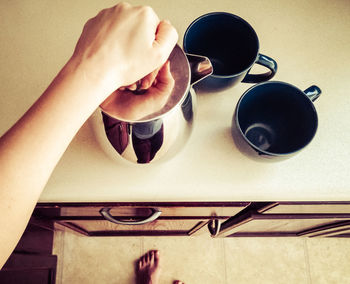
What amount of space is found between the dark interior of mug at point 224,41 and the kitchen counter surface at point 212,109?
0.05 m

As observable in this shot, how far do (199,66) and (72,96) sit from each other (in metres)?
0.18

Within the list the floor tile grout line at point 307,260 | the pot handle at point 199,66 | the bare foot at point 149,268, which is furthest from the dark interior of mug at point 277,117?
the floor tile grout line at point 307,260

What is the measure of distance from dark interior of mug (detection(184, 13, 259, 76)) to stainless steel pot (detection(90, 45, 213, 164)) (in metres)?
0.11

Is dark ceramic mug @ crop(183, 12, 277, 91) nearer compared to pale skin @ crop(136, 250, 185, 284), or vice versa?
dark ceramic mug @ crop(183, 12, 277, 91)

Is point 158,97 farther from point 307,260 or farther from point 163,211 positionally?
point 307,260

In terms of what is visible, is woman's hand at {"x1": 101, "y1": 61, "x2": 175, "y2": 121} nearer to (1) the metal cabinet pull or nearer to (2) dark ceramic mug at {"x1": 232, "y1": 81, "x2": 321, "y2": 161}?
(2) dark ceramic mug at {"x1": 232, "y1": 81, "x2": 321, "y2": 161}

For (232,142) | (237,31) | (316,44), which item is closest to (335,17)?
(316,44)

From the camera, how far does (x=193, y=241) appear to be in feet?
4.36

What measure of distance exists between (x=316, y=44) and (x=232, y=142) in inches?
11.1

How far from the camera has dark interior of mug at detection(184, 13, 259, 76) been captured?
512mm

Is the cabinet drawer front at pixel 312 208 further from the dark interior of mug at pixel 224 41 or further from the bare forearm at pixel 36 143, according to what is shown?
the bare forearm at pixel 36 143

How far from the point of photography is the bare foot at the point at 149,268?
1.22 metres

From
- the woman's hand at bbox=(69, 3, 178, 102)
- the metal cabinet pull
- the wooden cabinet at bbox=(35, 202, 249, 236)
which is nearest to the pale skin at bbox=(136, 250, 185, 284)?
the wooden cabinet at bbox=(35, 202, 249, 236)

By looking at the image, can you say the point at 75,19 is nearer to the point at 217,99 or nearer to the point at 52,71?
the point at 52,71
